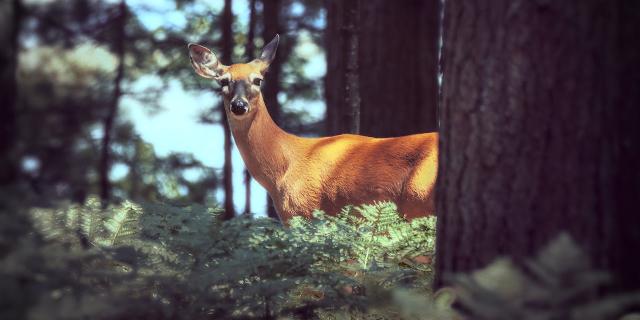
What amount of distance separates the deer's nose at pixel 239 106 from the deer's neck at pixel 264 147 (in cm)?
29

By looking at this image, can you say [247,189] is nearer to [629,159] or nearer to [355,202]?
[355,202]

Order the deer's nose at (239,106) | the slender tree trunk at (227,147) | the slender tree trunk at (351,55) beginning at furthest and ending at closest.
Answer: the slender tree trunk at (227,147)
the slender tree trunk at (351,55)
the deer's nose at (239,106)

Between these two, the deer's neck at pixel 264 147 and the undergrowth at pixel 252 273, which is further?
the deer's neck at pixel 264 147

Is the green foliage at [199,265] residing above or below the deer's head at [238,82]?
below

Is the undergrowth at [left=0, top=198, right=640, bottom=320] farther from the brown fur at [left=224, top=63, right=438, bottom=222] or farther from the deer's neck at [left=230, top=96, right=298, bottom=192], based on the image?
the deer's neck at [left=230, top=96, right=298, bottom=192]

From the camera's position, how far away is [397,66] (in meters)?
10.5

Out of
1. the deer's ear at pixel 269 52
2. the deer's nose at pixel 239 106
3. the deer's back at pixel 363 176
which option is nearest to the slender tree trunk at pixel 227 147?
the deer's ear at pixel 269 52

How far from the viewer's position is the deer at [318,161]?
23.8ft

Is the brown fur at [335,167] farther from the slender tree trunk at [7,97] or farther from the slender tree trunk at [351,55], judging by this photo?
the slender tree trunk at [7,97]

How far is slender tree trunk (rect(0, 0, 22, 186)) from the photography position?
118 inches

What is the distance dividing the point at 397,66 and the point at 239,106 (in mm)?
3137

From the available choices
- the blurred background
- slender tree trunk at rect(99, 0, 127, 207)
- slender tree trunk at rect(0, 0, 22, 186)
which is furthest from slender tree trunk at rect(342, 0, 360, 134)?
slender tree trunk at rect(0, 0, 22, 186)

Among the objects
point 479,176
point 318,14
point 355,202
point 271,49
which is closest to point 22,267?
point 479,176

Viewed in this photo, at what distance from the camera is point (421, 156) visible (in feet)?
23.9
